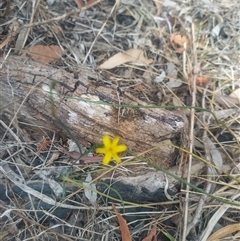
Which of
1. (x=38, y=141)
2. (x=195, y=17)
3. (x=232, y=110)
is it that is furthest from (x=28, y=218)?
(x=195, y=17)

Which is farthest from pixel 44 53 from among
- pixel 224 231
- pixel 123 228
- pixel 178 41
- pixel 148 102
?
pixel 224 231

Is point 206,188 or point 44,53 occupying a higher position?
point 44,53

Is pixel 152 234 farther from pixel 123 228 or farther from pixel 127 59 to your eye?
pixel 127 59

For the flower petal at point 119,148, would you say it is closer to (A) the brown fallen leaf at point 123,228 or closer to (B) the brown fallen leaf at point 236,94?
(A) the brown fallen leaf at point 123,228

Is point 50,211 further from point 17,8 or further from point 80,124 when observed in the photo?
point 17,8

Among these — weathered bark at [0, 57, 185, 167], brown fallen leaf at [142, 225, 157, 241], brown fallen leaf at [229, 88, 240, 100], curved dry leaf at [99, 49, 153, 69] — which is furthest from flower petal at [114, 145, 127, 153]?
brown fallen leaf at [229, 88, 240, 100]

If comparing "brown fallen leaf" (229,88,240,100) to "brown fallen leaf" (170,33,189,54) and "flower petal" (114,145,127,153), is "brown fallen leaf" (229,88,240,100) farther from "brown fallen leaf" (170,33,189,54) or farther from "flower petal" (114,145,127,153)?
"flower petal" (114,145,127,153)
